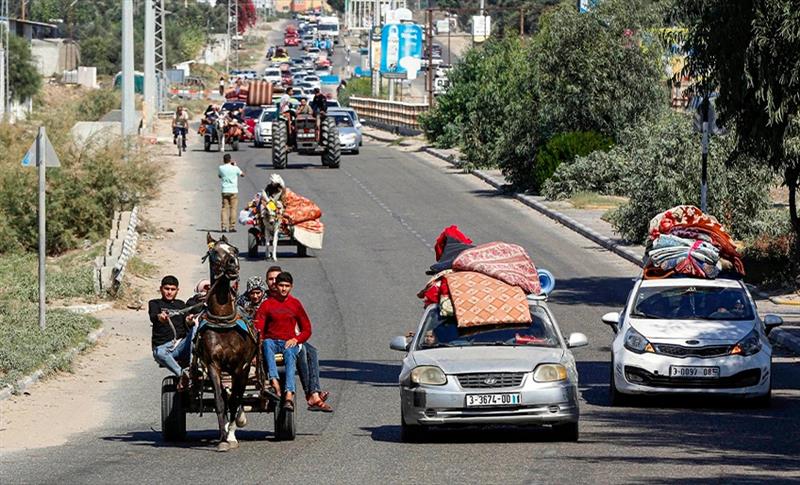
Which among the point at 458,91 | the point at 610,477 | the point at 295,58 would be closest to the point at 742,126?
the point at 610,477

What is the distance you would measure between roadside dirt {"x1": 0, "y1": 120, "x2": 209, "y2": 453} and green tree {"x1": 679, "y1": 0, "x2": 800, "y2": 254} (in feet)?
33.0

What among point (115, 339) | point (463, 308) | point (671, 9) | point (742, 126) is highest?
point (671, 9)

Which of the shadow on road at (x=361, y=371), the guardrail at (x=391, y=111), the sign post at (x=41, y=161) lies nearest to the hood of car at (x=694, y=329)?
the shadow on road at (x=361, y=371)

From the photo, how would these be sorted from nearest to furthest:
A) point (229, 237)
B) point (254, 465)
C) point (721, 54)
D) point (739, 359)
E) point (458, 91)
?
point (254, 465) → point (739, 359) → point (721, 54) → point (229, 237) → point (458, 91)

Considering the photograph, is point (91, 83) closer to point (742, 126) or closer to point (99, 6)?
point (99, 6)

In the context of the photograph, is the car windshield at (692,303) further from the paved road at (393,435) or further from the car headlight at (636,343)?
the paved road at (393,435)

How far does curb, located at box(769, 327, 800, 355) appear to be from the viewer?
23.0 meters

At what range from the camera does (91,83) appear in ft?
418

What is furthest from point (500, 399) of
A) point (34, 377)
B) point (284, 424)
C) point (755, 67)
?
point (755, 67)

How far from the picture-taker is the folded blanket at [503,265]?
1720 cm

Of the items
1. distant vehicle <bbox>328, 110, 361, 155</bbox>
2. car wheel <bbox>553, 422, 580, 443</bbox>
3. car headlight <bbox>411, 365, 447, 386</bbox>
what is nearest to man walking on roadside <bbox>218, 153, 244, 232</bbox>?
distant vehicle <bbox>328, 110, 361, 155</bbox>

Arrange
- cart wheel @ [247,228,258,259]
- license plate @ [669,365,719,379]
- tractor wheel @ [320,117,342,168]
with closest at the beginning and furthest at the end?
license plate @ [669,365,719,379]
cart wheel @ [247,228,258,259]
tractor wheel @ [320,117,342,168]

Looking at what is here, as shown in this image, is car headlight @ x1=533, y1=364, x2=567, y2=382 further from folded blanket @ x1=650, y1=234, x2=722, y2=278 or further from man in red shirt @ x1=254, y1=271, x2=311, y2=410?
folded blanket @ x1=650, y1=234, x2=722, y2=278

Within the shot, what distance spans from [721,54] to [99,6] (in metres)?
167
